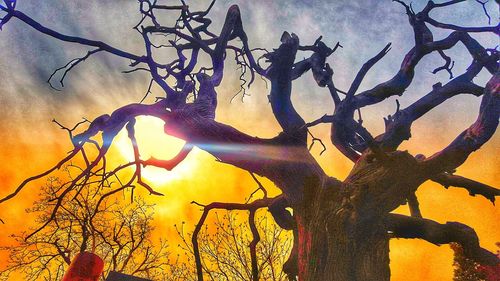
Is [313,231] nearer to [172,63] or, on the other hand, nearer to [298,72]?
[298,72]

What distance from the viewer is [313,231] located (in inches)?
170

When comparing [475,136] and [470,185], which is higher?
[470,185]

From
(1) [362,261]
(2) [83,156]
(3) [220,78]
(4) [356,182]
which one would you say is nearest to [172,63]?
(3) [220,78]

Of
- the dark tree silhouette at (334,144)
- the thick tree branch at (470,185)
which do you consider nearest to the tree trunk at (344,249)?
the dark tree silhouette at (334,144)

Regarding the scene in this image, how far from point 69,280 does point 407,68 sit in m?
5.13

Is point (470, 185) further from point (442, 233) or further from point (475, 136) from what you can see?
point (475, 136)

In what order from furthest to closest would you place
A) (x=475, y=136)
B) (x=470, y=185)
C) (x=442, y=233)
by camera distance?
(x=470, y=185), (x=442, y=233), (x=475, y=136)

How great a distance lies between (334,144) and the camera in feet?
18.5

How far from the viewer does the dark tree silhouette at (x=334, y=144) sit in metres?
4.16

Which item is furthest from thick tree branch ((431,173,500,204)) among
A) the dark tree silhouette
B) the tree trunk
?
the tree trunk

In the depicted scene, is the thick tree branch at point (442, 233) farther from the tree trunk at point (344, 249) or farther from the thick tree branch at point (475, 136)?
the thick tree branch at point (475, 136)

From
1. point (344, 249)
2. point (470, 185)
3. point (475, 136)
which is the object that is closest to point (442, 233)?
point (470, 185)

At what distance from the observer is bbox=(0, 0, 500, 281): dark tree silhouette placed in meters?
4.16

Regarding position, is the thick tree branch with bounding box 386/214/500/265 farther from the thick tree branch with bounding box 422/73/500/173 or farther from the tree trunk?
the thick tree branch with bounding box 422/73/500/173
